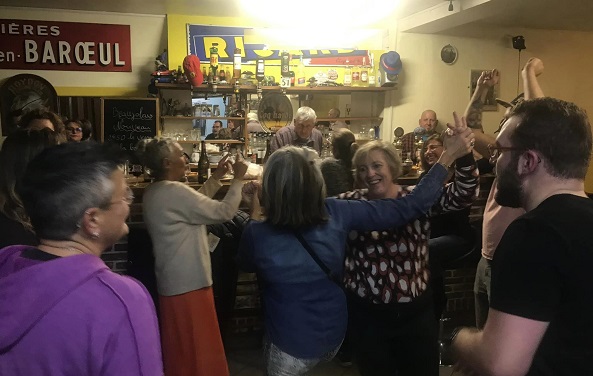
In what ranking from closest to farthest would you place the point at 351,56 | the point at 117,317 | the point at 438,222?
the point at 117,317 → the point at 438,222 → the point at 351,56

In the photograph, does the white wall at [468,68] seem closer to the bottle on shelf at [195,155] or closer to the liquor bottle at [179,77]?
the bottle on shelf at [195,155]

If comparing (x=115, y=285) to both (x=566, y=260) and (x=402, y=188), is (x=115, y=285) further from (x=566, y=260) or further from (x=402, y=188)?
(x=402, y=188)

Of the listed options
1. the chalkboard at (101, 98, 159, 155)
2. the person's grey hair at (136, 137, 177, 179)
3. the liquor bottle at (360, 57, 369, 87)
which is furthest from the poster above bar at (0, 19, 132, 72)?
the person's grey hair at (136, 137, 177, 179)

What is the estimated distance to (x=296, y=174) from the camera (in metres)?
1.81

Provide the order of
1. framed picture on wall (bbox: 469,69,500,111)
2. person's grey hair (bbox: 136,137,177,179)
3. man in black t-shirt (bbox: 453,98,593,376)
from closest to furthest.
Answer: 1. man in black t-shirt (bbox: 453,98,593,376)
2. person's grey hair (bbox: 136,137,177,179)
3. framed picture on wall (bbox: 469,69,500,111)

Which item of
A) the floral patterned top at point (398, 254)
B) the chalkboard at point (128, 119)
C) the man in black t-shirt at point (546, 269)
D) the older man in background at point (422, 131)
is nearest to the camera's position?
the man in black t-shirt at point (546, 269)

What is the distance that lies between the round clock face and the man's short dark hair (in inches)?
229

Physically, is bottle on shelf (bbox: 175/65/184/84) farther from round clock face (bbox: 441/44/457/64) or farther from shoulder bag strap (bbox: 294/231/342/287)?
shoulder bag strap (bbox: 294/231/342/287)

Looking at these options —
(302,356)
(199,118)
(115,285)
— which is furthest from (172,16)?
(115,285)

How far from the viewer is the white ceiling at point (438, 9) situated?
5.20 m

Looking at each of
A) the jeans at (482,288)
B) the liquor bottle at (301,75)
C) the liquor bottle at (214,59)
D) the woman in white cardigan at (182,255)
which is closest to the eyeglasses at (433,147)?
the jeans at (482,288)

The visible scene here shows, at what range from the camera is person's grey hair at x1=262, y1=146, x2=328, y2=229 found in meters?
1.80

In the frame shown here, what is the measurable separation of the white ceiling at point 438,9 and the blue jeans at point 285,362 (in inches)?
164

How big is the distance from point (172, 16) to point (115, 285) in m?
5.63
